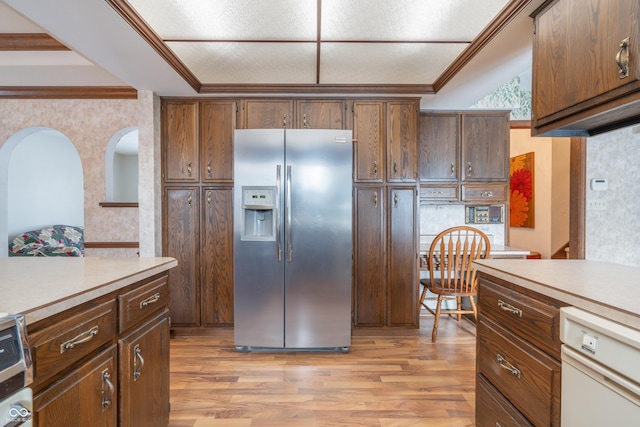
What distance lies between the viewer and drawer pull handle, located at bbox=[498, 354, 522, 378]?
125cm

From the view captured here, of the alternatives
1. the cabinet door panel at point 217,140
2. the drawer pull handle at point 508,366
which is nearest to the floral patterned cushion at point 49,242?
the cabinet door panel at point 217,140

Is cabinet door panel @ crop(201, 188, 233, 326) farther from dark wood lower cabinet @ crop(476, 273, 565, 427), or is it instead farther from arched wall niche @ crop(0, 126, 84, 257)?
arched wall niche @ crop(0, 126, 84, 257)

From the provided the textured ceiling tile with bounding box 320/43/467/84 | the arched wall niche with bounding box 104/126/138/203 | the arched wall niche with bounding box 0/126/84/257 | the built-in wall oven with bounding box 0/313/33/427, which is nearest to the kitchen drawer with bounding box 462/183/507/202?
the textured ceiling tile with bounding box 320/43/467/84

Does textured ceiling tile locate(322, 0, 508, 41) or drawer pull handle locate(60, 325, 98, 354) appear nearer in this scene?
drawer pull handle locate(60, 325, 98, 354)

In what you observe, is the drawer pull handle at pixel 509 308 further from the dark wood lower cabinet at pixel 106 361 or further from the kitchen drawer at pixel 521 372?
the dark wood lower cabinet at pixel 106 361

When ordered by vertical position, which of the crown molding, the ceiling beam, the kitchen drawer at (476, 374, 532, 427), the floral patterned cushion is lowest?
the kitchen drawer at (476, 374, 532, 427)

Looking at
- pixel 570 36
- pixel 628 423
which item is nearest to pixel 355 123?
pixel 570 36

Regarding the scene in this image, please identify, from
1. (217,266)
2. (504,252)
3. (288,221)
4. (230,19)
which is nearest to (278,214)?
(288,221)

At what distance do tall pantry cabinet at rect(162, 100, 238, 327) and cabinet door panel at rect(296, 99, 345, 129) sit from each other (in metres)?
0.62

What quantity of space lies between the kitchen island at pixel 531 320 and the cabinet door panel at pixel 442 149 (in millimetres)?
1919

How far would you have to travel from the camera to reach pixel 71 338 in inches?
38.1

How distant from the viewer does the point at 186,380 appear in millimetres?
2236

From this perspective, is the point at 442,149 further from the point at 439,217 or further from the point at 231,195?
the point at 231,195

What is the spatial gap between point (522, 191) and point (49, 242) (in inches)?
292
